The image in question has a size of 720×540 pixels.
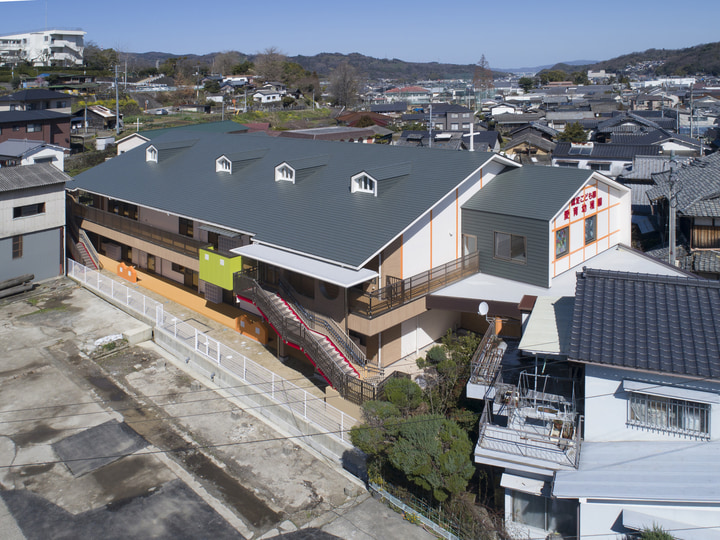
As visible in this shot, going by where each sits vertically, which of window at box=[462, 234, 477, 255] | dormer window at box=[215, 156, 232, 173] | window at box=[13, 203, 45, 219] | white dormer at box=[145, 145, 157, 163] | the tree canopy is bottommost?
window at box=[462, 234, 477, 255]

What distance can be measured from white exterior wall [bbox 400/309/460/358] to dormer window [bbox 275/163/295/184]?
23.9 ft

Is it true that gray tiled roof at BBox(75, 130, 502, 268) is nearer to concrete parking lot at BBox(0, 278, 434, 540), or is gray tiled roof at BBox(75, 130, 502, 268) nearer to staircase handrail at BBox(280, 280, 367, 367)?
staircase handrail at BBox(280, 280, 367, 367)

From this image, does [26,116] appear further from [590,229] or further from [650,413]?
[650,413]

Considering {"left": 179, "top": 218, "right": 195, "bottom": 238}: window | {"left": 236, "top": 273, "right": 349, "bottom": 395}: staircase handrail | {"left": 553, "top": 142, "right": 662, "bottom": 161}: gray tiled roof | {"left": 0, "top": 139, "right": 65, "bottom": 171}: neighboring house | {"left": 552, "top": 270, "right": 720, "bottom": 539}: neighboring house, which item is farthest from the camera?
{"left": 553, "top": 142, "right": 662, "bottom": 161}: gray tiled roof

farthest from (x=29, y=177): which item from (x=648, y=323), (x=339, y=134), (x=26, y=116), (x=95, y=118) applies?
(x=95, y=118)

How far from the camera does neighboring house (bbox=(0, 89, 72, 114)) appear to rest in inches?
2207

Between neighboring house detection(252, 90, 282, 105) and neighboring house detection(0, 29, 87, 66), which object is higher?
neighboring house detection(0, 29, 87, 66)

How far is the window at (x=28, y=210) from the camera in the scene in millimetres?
26172

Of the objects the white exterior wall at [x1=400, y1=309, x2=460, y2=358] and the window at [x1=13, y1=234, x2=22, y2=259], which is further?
the window at [x1=13, y1=234, x2=22, y2=259]

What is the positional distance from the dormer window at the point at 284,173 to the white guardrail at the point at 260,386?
21.0 ft

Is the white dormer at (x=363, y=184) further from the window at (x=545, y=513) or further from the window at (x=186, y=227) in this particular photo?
the window at (x=545, y=513)

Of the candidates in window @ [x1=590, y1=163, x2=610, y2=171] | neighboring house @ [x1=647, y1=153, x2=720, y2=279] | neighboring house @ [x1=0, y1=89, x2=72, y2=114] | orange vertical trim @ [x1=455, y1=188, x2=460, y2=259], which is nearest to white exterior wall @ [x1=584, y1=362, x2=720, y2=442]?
orange vertical trim @ [x1=455, y1=188, x2=460, y2=259]

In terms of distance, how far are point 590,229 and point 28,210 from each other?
2312 cm

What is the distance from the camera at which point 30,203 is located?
2644 centimetres
